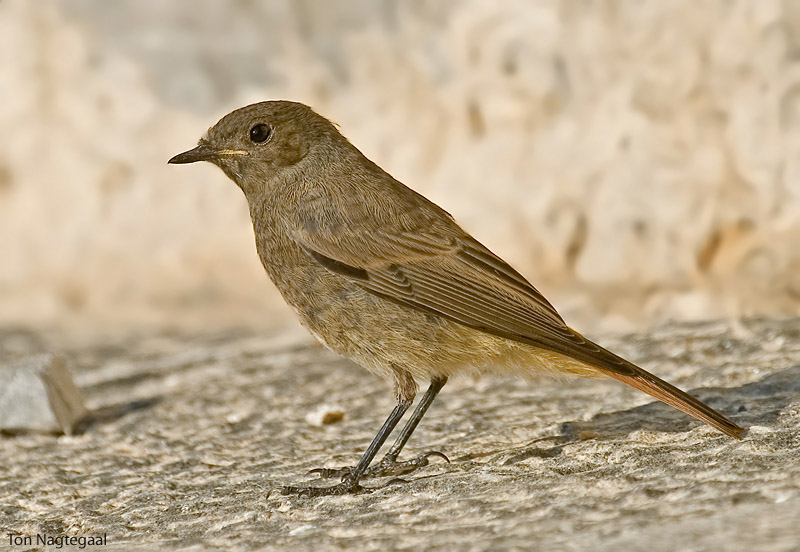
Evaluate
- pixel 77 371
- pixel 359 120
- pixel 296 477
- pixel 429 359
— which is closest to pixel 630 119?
pixel 359 120

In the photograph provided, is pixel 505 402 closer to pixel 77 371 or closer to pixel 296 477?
pixel 296 477

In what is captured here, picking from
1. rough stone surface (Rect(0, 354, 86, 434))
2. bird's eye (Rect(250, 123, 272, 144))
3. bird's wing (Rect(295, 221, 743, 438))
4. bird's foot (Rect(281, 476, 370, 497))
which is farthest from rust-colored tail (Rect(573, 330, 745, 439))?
rough stone surface (Rect(0, 354, 86, 434))

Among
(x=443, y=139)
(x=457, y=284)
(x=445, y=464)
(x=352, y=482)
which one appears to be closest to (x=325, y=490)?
(x=352, y=482)

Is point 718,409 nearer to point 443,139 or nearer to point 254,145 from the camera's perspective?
point 254,145

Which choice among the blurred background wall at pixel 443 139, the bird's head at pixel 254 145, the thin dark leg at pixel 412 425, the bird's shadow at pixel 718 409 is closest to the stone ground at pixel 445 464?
the bird's shadow at pixel 718 409

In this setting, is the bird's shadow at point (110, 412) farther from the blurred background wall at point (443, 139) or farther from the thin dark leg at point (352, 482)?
the blurred background wall at point (443, 139)

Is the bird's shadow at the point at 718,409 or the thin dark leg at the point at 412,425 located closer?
the bird's shadow at the point at 718,409
